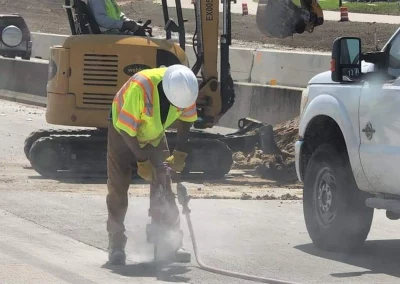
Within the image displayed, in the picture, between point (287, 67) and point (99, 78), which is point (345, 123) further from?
point (287, 67)

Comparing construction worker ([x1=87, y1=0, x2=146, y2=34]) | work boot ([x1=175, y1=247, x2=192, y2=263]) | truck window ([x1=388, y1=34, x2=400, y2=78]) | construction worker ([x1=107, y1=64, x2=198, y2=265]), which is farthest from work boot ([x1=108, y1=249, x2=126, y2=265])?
construction worker ([x1=87, y1=0, x2=146, y2=34])

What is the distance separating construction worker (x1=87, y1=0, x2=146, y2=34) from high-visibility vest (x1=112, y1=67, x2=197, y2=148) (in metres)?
5.80

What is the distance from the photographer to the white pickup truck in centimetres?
914

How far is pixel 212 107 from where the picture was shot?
15.2 m

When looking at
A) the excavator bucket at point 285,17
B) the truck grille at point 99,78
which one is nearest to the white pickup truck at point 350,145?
the excavator bucket at point 285,17

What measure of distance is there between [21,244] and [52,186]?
3711 millimetres

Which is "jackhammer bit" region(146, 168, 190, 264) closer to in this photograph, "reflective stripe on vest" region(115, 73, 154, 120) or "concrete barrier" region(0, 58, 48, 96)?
"reflective stripe on vest" region(115, 73, 154, 120)

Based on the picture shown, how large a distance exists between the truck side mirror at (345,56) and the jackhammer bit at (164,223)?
66.0 inches

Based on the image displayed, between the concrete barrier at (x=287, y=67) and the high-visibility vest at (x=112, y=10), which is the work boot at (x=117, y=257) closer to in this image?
the high-visibility vest at (x=112, y=10)

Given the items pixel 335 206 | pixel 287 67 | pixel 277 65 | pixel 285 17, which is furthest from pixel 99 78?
pixel 277 65

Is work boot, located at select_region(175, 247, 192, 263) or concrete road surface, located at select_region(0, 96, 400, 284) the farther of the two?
work boot, located at select_region(175, 247, 192, 263)

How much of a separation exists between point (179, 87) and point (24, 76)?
54.5ft

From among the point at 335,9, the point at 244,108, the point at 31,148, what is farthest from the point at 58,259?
the point at 335,9

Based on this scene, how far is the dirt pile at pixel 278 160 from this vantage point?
1477 centimetres
